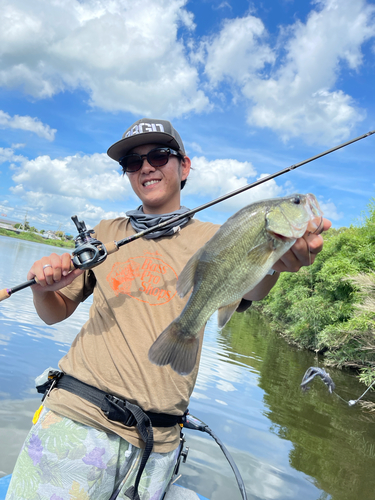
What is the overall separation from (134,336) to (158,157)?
4.79ft

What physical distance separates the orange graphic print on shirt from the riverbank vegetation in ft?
59.9

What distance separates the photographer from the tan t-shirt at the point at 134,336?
7.41 ft

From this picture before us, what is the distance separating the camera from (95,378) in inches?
90.2

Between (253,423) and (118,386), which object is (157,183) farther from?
(253,423)

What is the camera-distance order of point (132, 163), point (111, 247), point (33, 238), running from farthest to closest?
point (33, 238), point (132, 163), point (111, 247)

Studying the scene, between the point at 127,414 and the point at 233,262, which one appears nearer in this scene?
the point at 233,262

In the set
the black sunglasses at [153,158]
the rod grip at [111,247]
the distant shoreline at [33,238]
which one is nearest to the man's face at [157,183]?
the black sunglasses at [153,158]

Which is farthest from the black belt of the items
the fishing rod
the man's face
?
the man's face

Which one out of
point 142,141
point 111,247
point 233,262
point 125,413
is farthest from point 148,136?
point 125,413

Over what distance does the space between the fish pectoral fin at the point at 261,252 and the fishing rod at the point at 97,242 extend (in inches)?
34.8

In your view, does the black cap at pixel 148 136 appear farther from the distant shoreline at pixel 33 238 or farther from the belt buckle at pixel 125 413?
the distant shoreline at pixel 33 238

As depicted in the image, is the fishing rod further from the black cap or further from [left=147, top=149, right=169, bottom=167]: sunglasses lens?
the black cap

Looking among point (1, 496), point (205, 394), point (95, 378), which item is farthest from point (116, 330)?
point (205, 394)

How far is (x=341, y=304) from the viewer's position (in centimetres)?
2603
